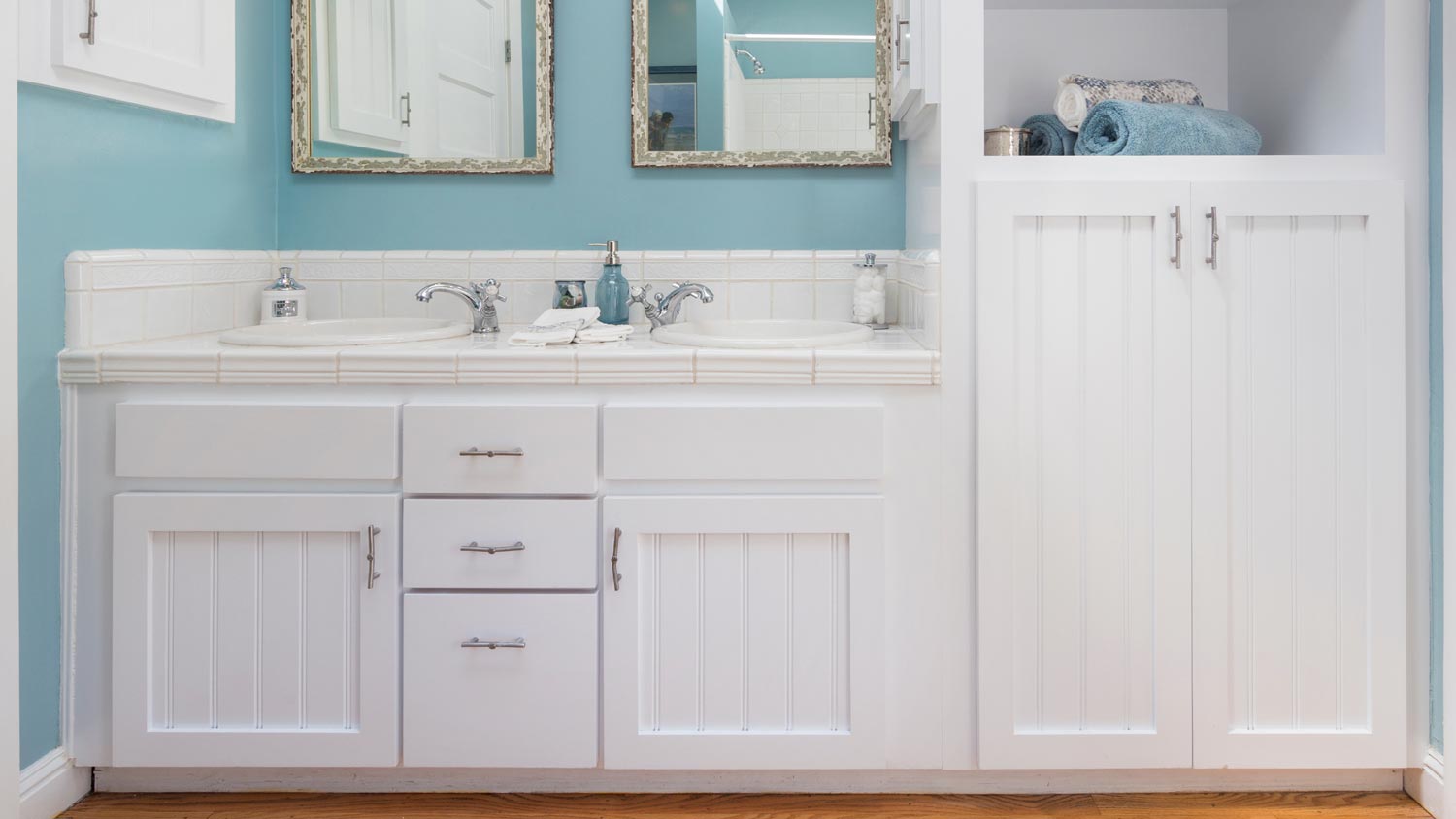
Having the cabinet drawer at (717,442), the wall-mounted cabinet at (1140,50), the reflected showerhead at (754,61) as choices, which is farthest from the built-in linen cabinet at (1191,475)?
the reflected showerhead at (754,61)

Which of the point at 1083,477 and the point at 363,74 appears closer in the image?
the point at 1083,477

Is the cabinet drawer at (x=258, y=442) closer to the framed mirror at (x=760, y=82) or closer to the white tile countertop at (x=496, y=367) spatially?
the white tile countertop at (x=496, y=367)

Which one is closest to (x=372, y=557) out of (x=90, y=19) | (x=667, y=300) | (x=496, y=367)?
(x=496, y=367)

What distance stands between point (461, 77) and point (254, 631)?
1.24 meters

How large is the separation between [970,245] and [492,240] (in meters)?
1.12

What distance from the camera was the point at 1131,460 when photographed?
5.89 feet

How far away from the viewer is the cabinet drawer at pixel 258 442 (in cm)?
177

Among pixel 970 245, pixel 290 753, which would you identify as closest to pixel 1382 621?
pixel 970 245

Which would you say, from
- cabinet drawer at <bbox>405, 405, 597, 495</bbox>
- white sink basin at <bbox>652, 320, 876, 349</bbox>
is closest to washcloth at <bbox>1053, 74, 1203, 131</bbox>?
white sink basin at <bbox>652, 320, 876, 349</bbox>

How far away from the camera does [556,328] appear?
1947 mm

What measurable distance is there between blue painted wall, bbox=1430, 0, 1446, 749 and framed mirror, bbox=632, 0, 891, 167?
99 cm

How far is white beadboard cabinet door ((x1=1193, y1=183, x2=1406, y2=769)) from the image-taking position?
177 cm

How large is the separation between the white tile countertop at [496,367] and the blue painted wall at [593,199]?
27.6 inches

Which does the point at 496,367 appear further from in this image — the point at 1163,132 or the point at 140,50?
the point at 1163,132
